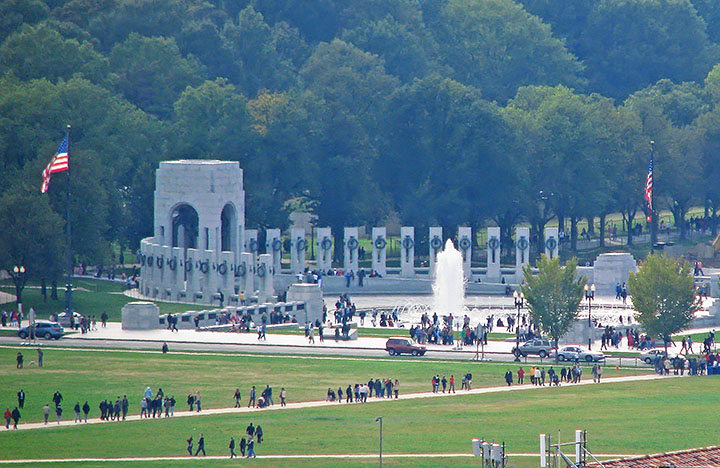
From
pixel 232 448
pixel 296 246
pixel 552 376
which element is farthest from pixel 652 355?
pixel 296 246

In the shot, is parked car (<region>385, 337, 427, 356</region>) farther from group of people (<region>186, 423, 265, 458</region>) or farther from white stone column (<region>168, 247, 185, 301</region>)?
white stone column (<region>168, 247, 185, 301</region>)

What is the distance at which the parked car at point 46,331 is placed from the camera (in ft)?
371

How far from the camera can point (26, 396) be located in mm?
94438

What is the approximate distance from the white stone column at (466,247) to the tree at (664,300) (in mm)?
32509

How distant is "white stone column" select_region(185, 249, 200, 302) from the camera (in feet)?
438

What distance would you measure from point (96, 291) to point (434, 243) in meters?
25.3

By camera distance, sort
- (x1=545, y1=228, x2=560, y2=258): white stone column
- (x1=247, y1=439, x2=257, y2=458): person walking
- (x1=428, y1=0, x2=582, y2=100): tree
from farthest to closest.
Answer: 1. (x1=428, y1=0, x2=582, y2=100): tree
2. (x1=545, y1=228, x2=560, y2=258): white stone column
3. (x1=247, y1=439, x2=257, y2=458): person walking

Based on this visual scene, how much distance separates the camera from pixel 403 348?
109 meters

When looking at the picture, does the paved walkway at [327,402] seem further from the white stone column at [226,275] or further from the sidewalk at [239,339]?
the white stone column at [226,275]

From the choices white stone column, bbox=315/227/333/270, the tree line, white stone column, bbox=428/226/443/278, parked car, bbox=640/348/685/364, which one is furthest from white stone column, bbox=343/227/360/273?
parked car, bbox=640/348/685/364

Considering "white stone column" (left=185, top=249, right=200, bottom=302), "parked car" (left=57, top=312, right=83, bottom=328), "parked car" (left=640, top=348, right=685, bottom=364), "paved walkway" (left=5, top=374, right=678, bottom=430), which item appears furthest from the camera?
"white stone column" (left=185, top=249, right=200, bottom=302)

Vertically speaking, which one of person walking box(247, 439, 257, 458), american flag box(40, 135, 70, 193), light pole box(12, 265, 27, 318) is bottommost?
person walking box(247, 439, 257, 458)

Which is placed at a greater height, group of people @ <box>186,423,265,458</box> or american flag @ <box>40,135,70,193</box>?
american flag @ <box>40,135,70,193</box>

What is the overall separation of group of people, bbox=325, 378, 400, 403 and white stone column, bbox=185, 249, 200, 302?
124 feet
